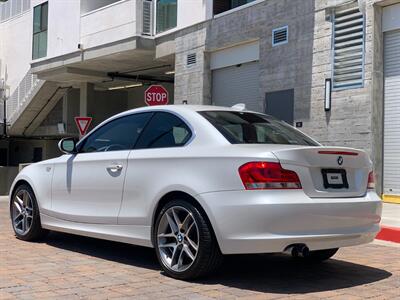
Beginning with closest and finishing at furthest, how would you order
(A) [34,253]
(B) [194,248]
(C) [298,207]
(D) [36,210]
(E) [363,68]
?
(C) [298,207] < (B) [194,248] < (A) [34,253] < (D) [36,210] < (E) [363,68]

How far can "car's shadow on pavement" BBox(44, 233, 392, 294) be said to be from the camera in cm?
506

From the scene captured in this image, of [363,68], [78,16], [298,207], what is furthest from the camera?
[78,16]

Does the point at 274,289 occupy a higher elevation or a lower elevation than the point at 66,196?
lower

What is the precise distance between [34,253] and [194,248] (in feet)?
7.60

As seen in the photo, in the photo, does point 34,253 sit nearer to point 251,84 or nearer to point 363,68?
point 363,68

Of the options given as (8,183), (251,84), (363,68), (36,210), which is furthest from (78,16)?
(36,210)

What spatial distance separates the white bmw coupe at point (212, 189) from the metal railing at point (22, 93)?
21136 millimetres

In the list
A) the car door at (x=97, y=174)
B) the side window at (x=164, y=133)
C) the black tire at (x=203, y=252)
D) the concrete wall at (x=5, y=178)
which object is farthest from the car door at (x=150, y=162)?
the concrete wall at (x=5, y=178)

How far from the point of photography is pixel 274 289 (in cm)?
490

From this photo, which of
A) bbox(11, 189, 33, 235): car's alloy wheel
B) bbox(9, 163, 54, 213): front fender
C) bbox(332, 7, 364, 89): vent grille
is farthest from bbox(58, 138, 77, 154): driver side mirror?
bbox(332, 7, 364, 89): vent grille

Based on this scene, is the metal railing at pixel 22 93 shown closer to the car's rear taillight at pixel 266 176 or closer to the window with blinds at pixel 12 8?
the window with blinds at pixel 12 8

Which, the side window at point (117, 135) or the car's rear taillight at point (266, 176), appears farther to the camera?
the side window at point (117, 135)

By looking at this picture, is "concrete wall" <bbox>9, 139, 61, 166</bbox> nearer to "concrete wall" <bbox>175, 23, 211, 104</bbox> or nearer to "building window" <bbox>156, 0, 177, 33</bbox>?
"building window" <bbox>156, 0, 177, 33</bbox>

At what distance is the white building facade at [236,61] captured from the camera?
1226 cm
